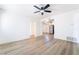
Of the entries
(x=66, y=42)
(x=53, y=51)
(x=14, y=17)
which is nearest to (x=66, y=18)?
(x=66, y=42)

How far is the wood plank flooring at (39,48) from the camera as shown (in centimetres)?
188

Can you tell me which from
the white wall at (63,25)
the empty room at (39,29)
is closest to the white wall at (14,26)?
the empty room at (39,29)

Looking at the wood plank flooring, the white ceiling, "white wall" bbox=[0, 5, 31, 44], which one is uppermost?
the white ceiling

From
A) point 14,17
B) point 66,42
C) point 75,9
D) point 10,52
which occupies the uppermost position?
point 75,9

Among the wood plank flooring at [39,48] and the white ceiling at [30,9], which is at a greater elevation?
the white ceiling at [30,9]

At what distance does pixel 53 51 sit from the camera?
6.20ft

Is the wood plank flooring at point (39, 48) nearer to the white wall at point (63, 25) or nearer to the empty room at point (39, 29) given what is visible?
the empty room at point (39, 29)

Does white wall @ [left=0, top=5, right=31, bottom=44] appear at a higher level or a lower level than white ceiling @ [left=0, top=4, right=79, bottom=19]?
lower

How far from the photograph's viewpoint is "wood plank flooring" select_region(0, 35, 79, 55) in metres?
1.88

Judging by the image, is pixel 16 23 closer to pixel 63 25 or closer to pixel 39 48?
pixel 39 48

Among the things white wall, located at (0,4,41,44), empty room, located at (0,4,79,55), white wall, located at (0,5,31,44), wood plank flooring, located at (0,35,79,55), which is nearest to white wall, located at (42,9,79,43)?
empty room, located at (0,4,79,55)

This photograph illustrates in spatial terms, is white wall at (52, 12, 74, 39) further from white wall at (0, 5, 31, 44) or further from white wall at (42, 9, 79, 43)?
white wall at (0, 5, 31, 44)

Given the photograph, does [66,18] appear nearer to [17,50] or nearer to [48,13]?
[48,13]
